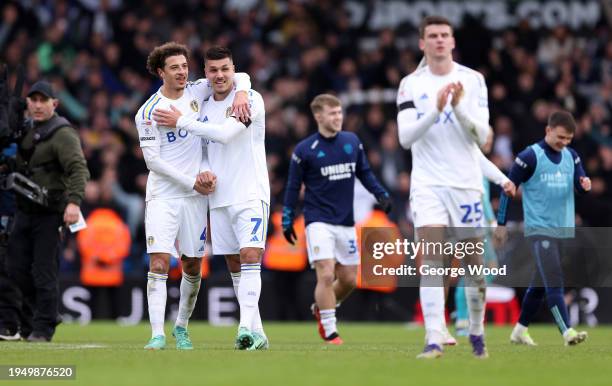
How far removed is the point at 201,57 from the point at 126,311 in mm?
5835

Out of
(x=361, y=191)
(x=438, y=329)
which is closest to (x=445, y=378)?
(x=438, y=329)

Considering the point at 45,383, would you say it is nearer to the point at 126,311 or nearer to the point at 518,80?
the point at 126,311

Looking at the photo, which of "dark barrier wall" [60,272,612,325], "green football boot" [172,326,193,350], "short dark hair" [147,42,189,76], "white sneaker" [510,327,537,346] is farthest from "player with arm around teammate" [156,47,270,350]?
"dark barrier wall" [60,272,612,325]

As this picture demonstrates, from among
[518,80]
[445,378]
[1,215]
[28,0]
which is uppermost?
[28,0]

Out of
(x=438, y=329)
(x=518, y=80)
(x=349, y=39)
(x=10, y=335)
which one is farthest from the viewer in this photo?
(x=349, y=39)

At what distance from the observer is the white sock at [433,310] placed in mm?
10266

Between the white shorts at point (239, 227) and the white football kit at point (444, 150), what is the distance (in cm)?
160

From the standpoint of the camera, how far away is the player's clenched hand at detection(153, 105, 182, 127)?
11.5 metres

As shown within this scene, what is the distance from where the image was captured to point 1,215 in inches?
542

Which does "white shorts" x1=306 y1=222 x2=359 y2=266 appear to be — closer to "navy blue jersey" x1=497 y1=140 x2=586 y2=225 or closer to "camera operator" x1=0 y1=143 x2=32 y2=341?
"navy blue jersey" x1=497 y1=140 x2=586 y2=225

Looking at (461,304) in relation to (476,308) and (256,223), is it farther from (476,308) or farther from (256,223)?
(476,308)

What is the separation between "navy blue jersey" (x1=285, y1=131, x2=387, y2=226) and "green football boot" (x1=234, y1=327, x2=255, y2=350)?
9.75ft

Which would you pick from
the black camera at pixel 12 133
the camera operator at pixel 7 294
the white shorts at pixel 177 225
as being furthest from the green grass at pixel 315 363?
the black camera at pixel 12 133

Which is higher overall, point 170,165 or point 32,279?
point 170,165
